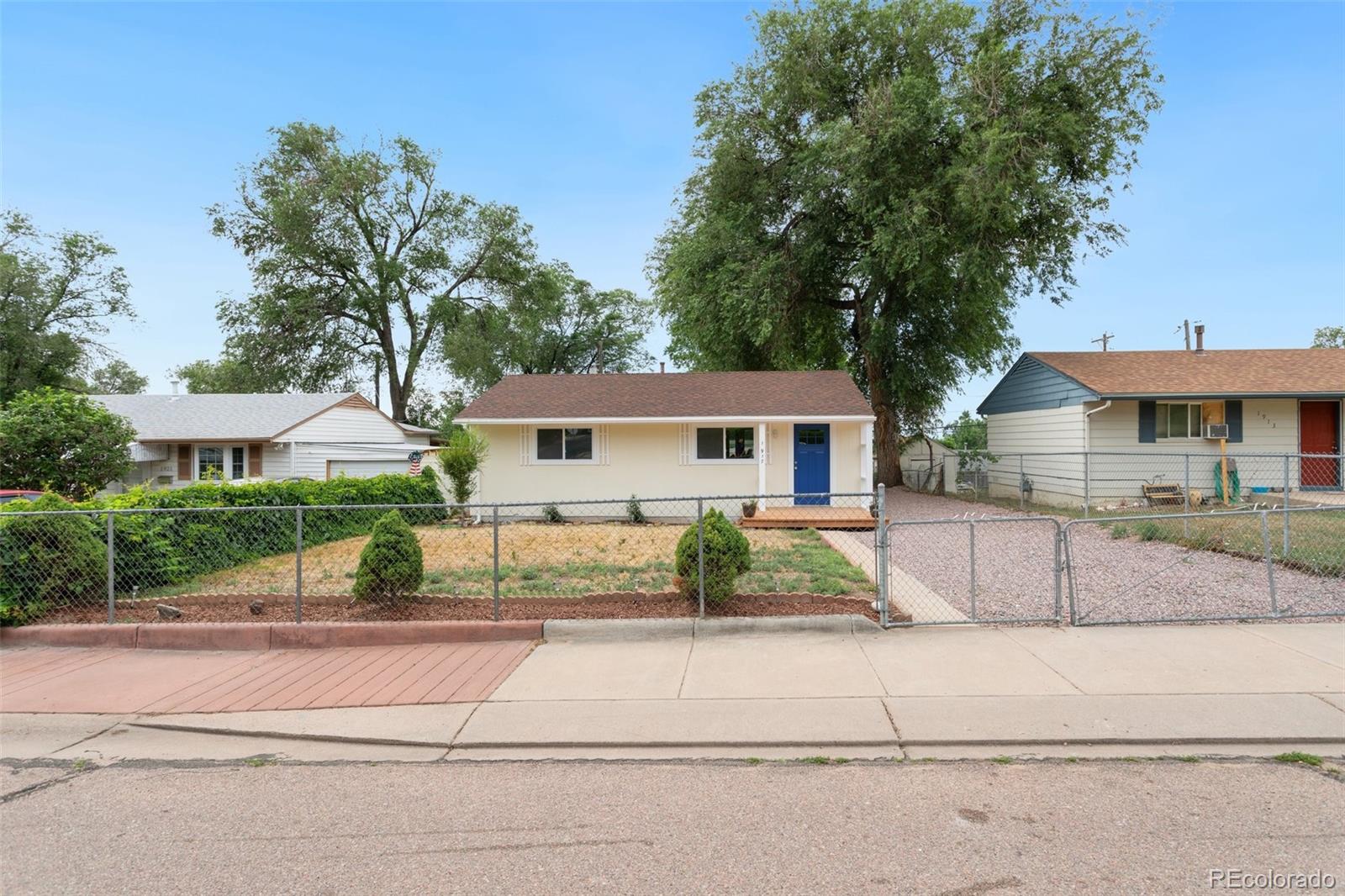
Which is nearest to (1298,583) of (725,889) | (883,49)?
(725,889)

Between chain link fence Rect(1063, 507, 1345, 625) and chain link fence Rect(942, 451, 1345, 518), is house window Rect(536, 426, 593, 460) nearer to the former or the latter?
chain link fence Rect(1063, 507, 1345, 625)

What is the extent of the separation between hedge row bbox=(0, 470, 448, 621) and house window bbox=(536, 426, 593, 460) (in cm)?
432

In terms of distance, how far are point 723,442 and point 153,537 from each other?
1119cm

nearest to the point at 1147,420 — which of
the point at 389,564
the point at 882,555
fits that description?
the point at 882,555

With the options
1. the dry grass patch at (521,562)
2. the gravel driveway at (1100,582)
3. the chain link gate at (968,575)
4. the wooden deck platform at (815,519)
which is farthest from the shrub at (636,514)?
the chain link gate at (968,575)

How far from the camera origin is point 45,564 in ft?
22.9

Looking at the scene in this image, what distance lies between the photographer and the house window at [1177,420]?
1811 centimetres

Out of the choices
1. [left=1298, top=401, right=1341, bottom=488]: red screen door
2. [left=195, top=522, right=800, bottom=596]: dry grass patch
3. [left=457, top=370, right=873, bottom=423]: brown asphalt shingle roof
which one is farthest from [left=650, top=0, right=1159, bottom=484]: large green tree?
[left=195, top=522, right=800, bottom=596]: dry grass patch

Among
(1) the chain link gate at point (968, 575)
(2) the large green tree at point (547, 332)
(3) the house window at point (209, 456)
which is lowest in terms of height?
(1) the chain link gate at point (968, 575)

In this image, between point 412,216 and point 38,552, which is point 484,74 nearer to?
point 38,552

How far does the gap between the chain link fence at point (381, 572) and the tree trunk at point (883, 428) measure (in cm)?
1196

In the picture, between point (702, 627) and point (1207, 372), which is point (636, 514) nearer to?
point (702, 627)

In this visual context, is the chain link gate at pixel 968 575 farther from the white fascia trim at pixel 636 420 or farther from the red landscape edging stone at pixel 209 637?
the red landscape edging stone at pixel 209 637

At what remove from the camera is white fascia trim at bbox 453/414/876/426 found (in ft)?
51.0
